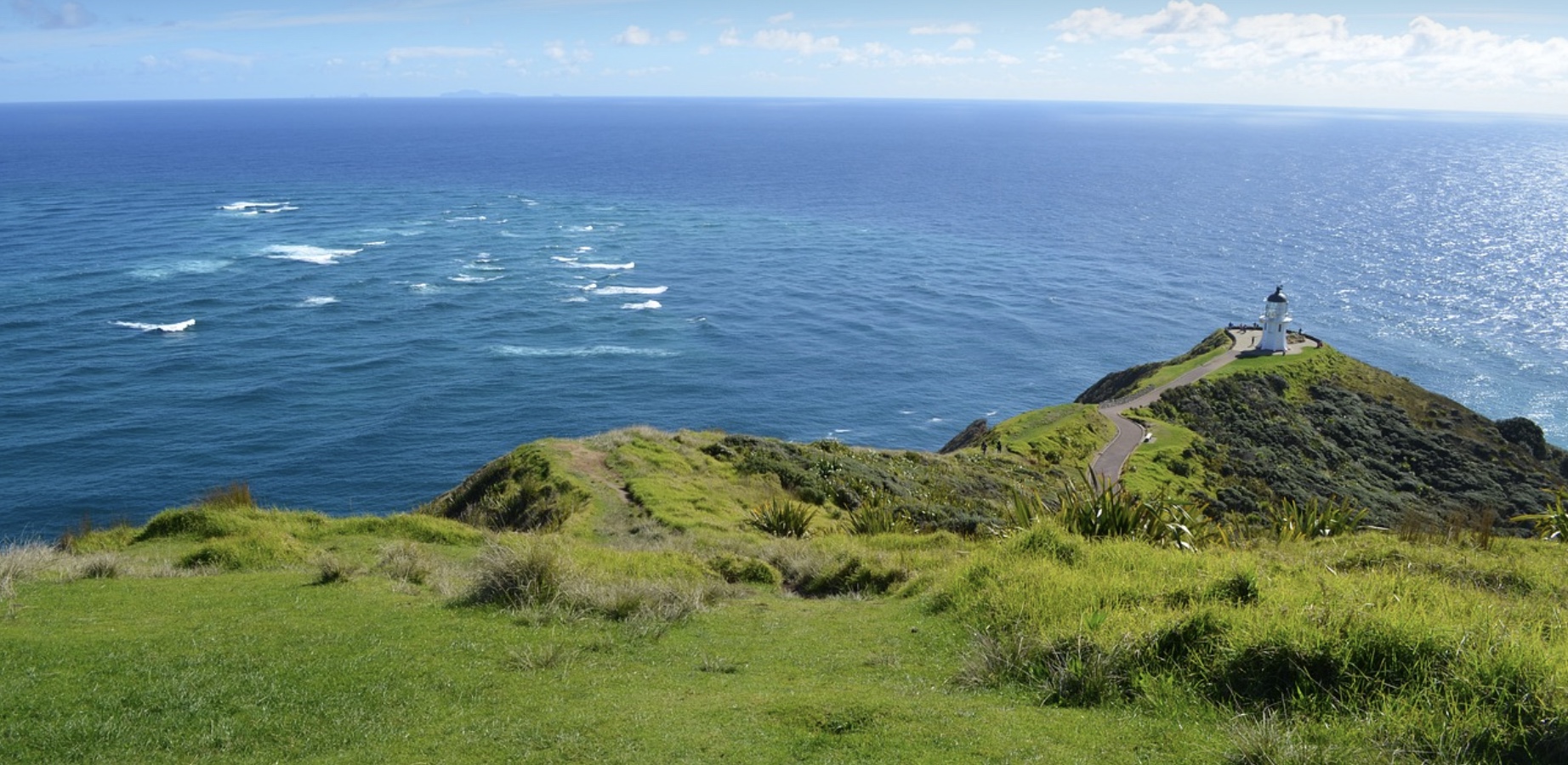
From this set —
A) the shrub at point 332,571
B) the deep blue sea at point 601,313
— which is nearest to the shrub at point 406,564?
the shrub at point 332,571

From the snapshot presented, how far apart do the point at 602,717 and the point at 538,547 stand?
585 centimetres

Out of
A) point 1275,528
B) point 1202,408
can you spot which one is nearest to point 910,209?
point 1202,408

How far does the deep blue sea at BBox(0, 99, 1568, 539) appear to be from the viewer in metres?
54.6

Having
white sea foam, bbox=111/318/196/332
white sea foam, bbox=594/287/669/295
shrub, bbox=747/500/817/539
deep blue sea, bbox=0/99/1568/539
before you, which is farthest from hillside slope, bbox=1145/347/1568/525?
white sea foam, bbox=111/318/196/332

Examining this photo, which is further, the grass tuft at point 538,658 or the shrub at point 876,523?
the shrub at point 876,523

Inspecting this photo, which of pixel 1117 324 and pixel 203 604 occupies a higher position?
pixel 203 604

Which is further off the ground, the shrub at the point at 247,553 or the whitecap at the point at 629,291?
the shrub at the point at 247,553

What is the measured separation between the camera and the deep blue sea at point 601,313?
5456 cm

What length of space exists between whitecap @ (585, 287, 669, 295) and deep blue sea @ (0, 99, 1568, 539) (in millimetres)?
586

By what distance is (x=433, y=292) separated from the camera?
85.2 m

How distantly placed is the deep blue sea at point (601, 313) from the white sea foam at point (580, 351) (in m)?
0.40

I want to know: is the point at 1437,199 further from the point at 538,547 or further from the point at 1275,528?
the point at 538,547

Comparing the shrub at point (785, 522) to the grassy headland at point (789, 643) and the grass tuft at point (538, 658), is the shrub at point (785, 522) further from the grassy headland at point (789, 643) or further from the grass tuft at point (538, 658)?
the grass tuft at point (538, 658)

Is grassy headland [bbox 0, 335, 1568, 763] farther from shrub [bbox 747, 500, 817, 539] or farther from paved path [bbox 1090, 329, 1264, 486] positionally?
paved path [bbox 1090, 329, 1264, 486]
